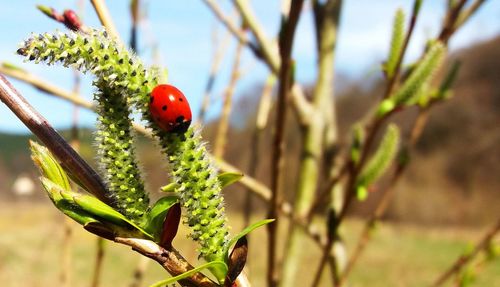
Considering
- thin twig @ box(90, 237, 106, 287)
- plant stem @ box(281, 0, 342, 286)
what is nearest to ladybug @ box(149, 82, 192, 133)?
thin twig @ box(90, 237, 106, 287)

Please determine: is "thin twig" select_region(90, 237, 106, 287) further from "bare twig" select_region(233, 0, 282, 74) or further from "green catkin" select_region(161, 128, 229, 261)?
"green catkin" select_region(161, 128, 229, 261)

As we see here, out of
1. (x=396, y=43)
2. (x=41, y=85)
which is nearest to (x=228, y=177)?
(x=396, y=43)

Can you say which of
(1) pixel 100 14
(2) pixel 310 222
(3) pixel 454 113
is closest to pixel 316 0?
(2) pixel 310 222

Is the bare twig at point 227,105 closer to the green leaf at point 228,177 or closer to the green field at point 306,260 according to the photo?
the green leaf at point 228,177

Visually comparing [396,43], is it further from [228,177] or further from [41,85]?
[41,85]

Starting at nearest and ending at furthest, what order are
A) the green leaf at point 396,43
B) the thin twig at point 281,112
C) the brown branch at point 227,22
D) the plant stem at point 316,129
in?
the thin twig at point 281,112 → the green leaf at point 396,43 → the brown branch at point 227,22 → the plant stem at point 316,129

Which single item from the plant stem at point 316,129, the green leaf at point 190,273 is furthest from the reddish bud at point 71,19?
the plant stem at point 316,129
